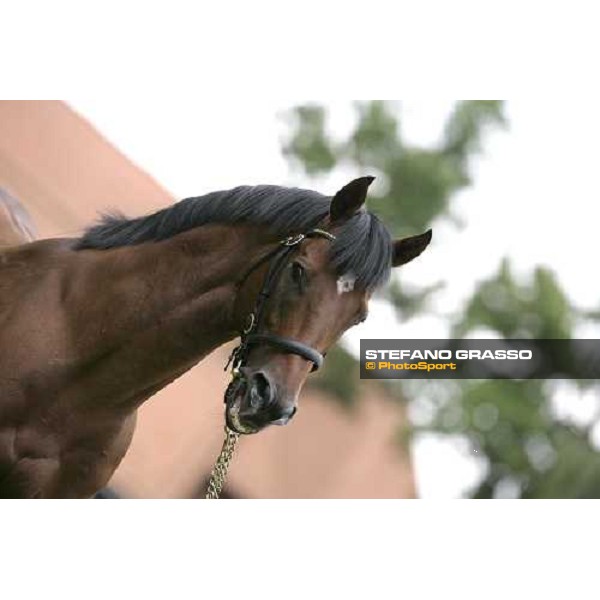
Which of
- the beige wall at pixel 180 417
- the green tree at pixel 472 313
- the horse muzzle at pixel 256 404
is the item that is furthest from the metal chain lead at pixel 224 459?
the green tree at pixel 472 313

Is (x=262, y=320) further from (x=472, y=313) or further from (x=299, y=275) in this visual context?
(x=472, y=313)

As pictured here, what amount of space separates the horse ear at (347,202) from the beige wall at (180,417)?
1.63 m

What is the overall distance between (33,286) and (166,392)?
130 centimetres

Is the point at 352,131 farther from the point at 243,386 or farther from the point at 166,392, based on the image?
the point at 243,386

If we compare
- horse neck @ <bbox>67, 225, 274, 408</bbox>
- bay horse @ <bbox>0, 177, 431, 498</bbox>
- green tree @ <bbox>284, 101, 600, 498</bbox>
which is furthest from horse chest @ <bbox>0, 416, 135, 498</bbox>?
green tree @ <bbox>284, 101, 600, 498</bbox>

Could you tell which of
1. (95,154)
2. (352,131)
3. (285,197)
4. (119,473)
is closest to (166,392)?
(119,473)

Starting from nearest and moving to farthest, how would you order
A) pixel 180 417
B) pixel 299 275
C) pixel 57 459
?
1. pixel 299 275
2. pixel 57 459
3. pixel 180 417

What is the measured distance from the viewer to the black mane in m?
2.42

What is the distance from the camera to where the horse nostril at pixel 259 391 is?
7.50 feet

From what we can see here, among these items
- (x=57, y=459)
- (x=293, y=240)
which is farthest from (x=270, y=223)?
(x=57, y=459)

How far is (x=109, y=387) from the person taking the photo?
2.69 metres

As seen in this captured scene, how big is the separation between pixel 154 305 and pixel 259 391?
487 mm

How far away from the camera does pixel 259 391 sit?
90.7 inches

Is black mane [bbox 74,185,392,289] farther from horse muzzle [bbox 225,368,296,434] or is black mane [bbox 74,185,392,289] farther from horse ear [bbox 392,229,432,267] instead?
horse muzzle [bbox 225,368,296,434]
